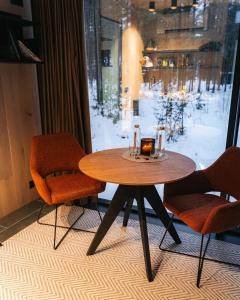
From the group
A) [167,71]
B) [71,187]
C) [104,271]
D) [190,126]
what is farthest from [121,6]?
[104,271]

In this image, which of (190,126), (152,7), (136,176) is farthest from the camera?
(190,126)

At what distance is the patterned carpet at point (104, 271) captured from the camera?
186 centimetres

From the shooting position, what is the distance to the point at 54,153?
8.79 ft

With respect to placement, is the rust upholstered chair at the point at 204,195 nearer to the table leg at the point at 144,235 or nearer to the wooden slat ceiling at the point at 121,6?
the table leg at the point at 144,235

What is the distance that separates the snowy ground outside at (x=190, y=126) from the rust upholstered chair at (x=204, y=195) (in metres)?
0.36

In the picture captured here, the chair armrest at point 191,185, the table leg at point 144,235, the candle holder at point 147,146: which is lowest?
the table leg at point 144,235

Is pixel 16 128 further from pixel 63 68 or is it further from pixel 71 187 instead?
pixel 71 187

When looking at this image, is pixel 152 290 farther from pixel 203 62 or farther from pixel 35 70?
pixel 35 70

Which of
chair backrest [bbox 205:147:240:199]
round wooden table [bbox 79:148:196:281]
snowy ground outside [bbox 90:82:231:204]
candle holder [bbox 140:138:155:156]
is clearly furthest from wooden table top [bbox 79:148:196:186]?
snowy ground outside [bbox 90:82:231:204]

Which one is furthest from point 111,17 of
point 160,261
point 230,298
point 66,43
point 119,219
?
point 230,298

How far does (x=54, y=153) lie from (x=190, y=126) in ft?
4.46

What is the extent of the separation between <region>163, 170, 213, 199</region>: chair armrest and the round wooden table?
0.48ft

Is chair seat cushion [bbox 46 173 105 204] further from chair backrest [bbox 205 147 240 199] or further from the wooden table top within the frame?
chair backrest [bbox 205 147 240 199]

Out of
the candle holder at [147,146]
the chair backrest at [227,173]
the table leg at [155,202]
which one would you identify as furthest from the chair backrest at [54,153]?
the chair backrest at [227,173]
